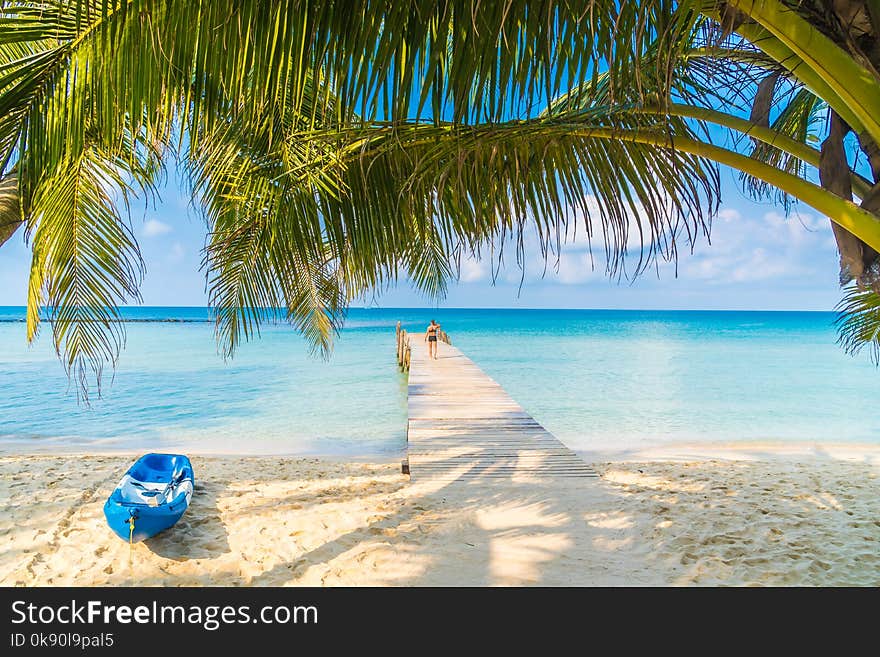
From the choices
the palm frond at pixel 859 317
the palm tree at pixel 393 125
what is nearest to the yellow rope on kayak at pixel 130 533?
the palm tree at pixel 393 125

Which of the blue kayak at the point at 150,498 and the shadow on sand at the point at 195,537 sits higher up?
the blue kayak at the point at 150,498

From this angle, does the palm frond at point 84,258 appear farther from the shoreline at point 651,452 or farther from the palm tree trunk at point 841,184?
the shoreline at point 651,452

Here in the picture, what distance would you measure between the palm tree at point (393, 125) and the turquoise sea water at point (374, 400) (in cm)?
740

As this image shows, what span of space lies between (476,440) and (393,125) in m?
5.08

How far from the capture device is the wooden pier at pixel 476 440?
488cm

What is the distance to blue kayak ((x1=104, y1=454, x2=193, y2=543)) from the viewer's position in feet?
12.9

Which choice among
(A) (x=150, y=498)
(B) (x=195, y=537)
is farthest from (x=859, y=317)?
(A) (x=150, y=498)

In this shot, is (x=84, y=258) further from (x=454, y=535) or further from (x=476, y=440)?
(x=476, y=440)

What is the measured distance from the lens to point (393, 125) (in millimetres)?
1188

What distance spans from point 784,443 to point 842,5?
11.5 metres

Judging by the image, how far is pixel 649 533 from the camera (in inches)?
152

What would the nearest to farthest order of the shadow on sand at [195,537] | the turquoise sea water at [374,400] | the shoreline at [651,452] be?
the shadow on sand at [195,537] < the shoreline at [651,452] < the turquoise sea water at [374,400]

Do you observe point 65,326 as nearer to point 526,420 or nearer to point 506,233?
point 506,233
